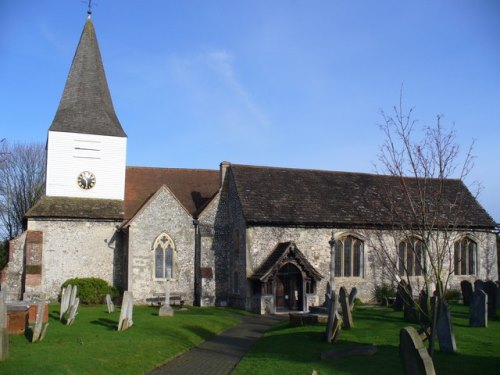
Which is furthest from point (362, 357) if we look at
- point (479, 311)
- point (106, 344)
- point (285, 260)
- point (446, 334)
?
point (285, 260)

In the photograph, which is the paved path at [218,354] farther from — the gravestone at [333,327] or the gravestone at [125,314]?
the gravestone at [125,314]

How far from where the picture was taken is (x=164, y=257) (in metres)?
32.4

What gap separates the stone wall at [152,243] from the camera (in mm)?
31391

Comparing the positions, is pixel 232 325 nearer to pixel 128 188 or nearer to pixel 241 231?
pixel 241 231

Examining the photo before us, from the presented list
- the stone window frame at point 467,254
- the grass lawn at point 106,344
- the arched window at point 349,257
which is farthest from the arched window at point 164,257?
the stone window frame at point 467,254

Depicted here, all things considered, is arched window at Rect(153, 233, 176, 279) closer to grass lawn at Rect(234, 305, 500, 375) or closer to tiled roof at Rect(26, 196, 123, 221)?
tiled roof at Rect(26, 196, 123, 221)

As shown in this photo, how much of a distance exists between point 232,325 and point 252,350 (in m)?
7.25

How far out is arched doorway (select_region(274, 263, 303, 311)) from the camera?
29.7 meters

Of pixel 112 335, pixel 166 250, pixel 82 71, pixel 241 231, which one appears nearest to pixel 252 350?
pixel 112 335

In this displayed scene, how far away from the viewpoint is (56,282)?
31688 millimetres

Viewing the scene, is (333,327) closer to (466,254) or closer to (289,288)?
(289,288)

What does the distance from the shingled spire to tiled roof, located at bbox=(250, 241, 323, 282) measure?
13264 millimetres

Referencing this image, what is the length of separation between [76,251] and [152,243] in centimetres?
456

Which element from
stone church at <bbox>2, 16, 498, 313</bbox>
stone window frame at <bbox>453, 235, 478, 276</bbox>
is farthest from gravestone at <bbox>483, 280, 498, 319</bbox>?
stone window frame at <bbox>453, 235, 478, 276</bbox>
